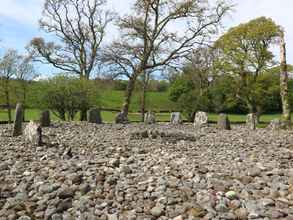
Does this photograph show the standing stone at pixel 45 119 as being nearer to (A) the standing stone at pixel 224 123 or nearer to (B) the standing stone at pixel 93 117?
(B) the standing stone at pixel 93 117

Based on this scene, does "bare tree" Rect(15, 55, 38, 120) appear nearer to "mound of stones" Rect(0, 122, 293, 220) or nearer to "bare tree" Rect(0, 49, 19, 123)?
"bare tree" Rect(0, 49, 19, 123)

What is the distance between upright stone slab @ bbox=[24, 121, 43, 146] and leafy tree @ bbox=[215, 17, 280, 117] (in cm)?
2465

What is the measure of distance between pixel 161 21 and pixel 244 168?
18.9 meters

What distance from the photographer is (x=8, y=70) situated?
34.8m

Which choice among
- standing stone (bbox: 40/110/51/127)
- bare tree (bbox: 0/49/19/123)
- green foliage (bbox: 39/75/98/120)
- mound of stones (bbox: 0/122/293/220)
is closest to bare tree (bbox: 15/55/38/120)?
bare tree (bbox: 0/49/19/123)

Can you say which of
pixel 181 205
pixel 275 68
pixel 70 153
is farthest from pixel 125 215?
pixel 275 68

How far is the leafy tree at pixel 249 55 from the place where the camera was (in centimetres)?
3403

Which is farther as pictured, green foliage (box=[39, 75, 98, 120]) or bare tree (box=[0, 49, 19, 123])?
bare tree (box=[0, 49, 19, 123])

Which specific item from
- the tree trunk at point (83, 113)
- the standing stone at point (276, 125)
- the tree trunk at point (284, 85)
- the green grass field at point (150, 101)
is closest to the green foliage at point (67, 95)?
the tree trunk at point (83, 113)

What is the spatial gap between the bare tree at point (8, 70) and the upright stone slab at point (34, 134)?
23.5 meters

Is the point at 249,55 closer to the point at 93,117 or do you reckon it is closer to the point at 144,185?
the point at 93,117

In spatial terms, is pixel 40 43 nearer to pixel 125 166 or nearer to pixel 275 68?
pixel 275 68

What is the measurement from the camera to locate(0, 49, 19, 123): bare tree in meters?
33.9

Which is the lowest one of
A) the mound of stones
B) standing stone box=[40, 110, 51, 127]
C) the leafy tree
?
the mound of stones
